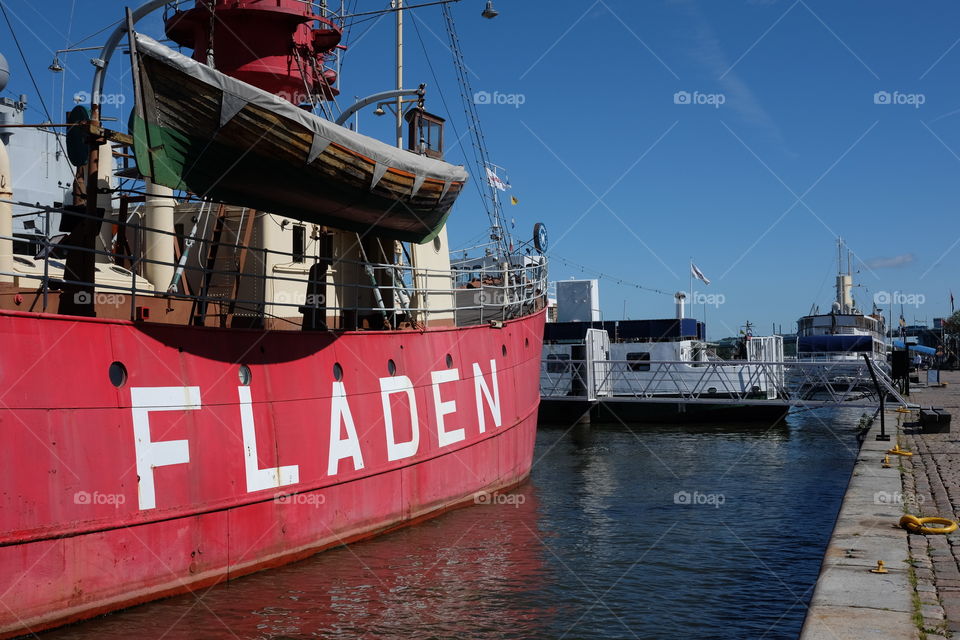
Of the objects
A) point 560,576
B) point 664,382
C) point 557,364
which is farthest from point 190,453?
point 664,382

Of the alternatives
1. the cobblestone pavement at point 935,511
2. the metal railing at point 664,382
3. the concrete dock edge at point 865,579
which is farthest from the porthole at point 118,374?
the metal railing at point 664,382

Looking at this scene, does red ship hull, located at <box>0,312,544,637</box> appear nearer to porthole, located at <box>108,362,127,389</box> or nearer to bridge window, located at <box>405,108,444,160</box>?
porthole, located at <box>108,362,127,389</box>

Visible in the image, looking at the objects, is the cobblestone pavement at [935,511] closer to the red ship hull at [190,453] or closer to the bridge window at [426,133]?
the red ship hull at [190,453]

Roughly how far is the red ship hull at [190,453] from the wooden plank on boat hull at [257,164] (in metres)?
1.81

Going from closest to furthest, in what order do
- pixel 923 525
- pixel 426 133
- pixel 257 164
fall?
pixel 257 164
pixel 923 525
pixel 426 133

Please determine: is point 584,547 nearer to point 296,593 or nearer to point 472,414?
point 472,414

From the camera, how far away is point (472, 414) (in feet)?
56.2

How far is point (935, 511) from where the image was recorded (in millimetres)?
11977

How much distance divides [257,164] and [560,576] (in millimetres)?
7078

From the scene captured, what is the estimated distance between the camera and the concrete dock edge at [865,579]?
6.90 meters

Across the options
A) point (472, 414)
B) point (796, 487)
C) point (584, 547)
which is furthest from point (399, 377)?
point (796, 487)

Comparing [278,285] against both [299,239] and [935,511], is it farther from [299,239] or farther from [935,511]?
[935,511]

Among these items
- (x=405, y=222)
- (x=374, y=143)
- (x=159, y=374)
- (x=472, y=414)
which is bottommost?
(x=472, y=414)

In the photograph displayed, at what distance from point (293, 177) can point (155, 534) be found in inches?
175
